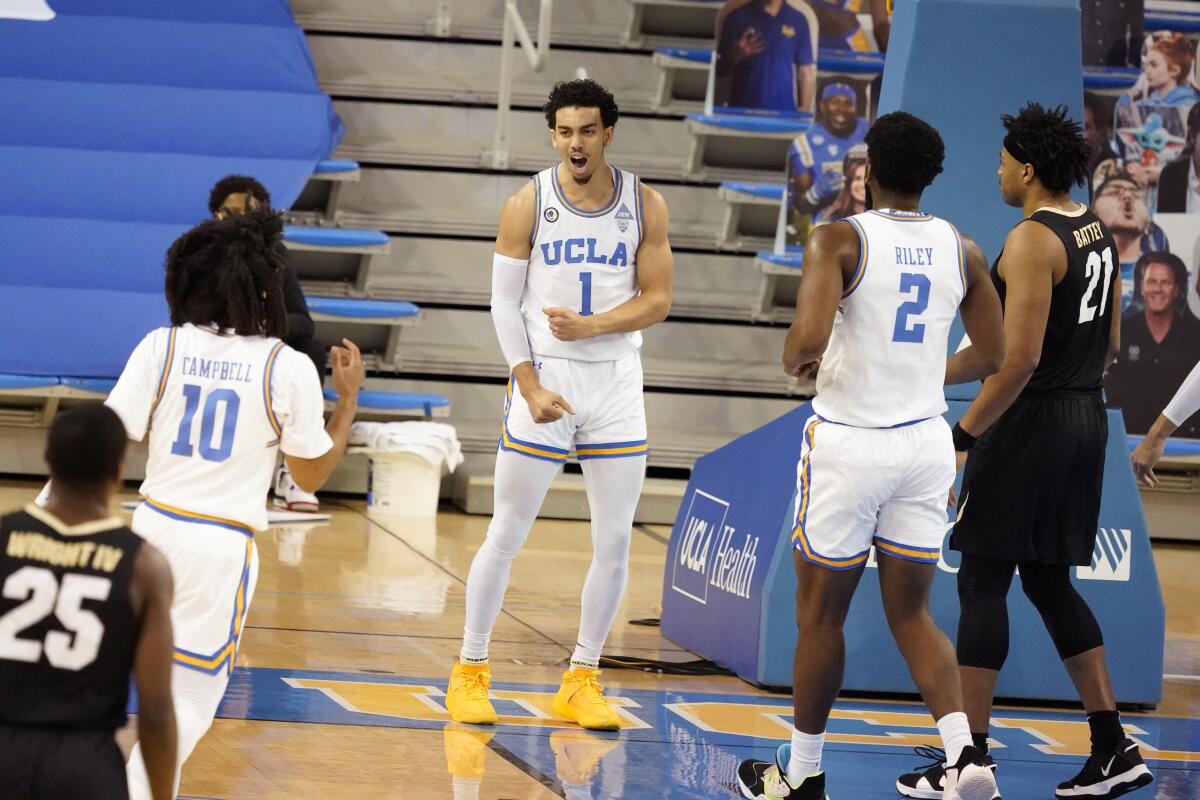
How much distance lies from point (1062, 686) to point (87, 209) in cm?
625

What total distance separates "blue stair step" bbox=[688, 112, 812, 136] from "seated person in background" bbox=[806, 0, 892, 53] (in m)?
0.60

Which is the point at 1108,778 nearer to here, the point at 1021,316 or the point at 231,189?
the point at 1021,316

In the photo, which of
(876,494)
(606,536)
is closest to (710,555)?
(606,536)

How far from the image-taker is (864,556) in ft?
13.1

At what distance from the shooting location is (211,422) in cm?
333

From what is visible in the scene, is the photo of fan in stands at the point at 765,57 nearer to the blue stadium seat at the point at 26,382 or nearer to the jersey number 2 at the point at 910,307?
the blue stadium seat at the point at 26,382

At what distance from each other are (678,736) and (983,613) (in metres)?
0.91

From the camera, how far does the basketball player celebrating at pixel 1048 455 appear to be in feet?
14.3

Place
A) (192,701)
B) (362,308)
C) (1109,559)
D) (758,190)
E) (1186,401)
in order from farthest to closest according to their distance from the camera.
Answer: (758,190) < (362,308) < (1109,559) < (1186,401) < (192,701)

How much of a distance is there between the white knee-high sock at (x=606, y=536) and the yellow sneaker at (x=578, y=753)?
0.24 meters

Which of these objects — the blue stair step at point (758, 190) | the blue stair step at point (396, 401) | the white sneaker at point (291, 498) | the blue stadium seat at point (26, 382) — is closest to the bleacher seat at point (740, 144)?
the blue stair step at point (758, 190)

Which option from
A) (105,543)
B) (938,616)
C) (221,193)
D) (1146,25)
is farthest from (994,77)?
(1146,25)

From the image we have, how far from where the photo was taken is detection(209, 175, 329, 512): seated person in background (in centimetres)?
625

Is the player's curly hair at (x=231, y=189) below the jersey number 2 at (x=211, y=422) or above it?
above
